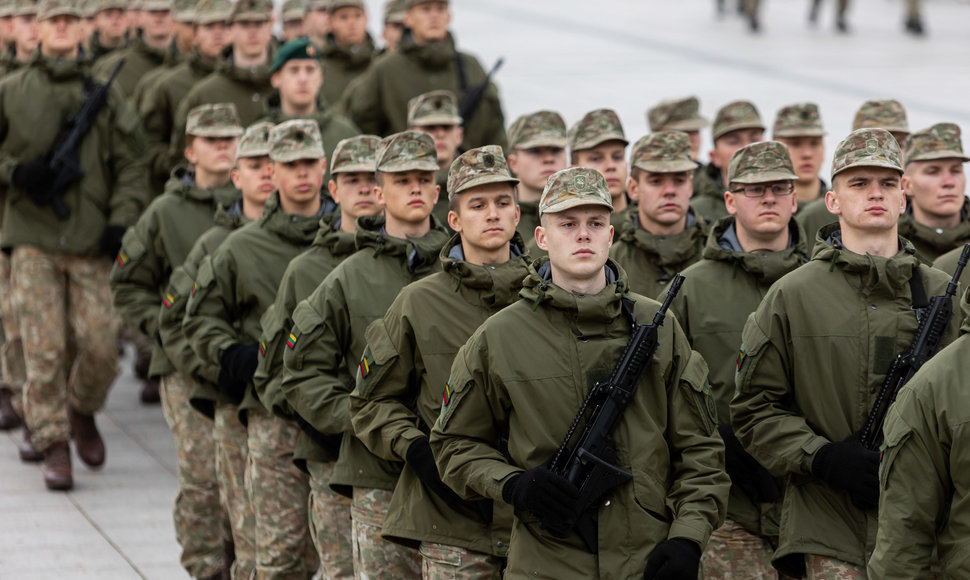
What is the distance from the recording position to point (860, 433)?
5.95 m

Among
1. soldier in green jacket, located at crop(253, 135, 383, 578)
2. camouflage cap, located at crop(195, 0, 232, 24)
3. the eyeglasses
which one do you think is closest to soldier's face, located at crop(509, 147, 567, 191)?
soldier in green jacket, located at crop(253, 135, 383, 578)

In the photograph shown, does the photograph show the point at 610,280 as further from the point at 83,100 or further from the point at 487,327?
the point at 83,100

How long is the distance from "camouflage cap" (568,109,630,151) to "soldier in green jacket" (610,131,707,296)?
0.69 m

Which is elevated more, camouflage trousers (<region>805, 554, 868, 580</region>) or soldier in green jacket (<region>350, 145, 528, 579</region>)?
soldier in green jacket (<region>350, 145, 528, 579</region>)

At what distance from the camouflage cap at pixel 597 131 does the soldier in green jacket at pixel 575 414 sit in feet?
10.5

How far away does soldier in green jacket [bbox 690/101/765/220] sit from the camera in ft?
31.1

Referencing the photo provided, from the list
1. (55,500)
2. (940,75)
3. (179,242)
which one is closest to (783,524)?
(179,242)

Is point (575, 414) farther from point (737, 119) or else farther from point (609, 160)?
point (737, 119)

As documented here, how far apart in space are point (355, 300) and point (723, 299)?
1481 millimetres

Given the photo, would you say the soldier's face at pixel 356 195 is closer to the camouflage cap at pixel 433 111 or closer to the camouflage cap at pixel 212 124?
the camouflage cap at pixel 433 111

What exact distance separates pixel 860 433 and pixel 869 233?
0.71 metres

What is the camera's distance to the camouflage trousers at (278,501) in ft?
25.9

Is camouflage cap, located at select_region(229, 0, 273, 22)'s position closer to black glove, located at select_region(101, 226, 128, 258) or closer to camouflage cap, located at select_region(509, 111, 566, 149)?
black glove, located at select_region(101, 226, 128, 258)

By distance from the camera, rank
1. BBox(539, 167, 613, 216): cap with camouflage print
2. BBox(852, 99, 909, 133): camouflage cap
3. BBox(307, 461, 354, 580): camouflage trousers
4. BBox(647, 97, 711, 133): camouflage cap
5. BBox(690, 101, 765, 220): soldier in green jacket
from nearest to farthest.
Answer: BBox(539, 167, 613, 216): cap with camouflage print, BBox(307, 461, 354, 580): camouflage trousers, BBox(852, 99, 909, 133): camouflage cap, BBox(690, 101, 765, 220): soldier in green jacket, BBox(647, 97, 711, 133): camouflage cap
